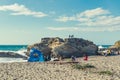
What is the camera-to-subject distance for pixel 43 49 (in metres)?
60.3

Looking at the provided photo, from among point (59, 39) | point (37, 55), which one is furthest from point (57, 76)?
point (59, 39)

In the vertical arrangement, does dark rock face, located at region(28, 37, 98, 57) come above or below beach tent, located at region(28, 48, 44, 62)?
above

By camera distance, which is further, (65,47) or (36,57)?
(65,47)

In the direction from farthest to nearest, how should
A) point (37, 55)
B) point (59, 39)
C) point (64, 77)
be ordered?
point (59, 39) < point (37, 55) < point (64, 77)

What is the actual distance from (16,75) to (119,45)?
60633mm

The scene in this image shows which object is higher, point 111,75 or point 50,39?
point 50,39

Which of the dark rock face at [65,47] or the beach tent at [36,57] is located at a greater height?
the dark rock face at [65,47]

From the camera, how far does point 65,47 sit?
5747 cm

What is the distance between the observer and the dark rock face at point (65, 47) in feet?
187

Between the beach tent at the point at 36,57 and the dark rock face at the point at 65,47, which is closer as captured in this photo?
the beach tent at the point at 36,57

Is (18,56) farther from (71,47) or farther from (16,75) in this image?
(16,75)

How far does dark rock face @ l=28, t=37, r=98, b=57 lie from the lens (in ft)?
→ 187

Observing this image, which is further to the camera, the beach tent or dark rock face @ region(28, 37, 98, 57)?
dark rock face @ region(28, 37, 98, 57)

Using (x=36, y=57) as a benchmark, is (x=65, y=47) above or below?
above
